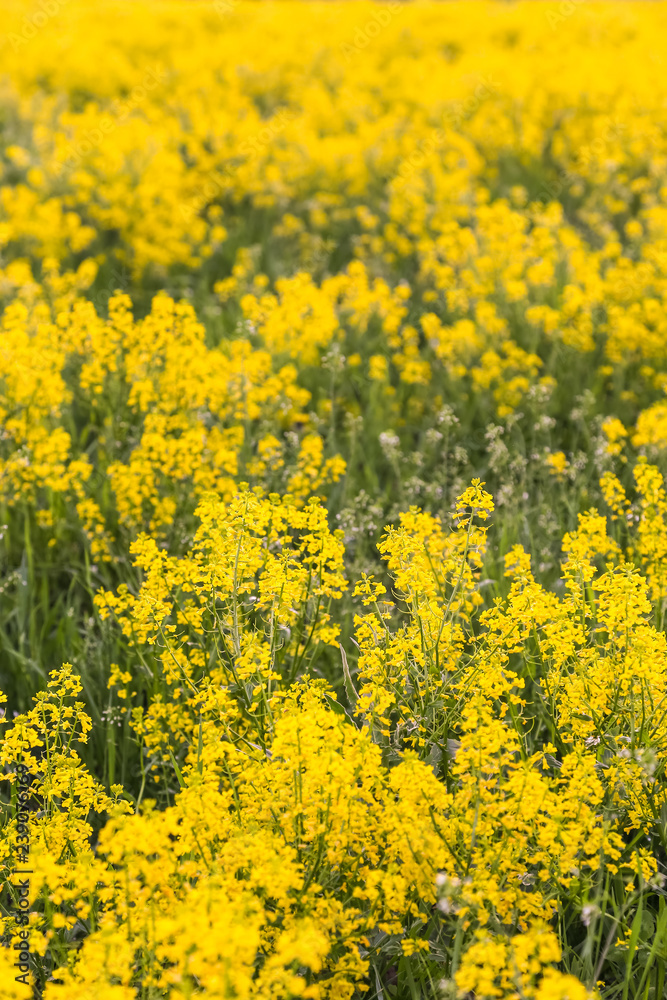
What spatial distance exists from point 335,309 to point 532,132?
13.8 feet

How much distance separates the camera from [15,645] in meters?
3.66

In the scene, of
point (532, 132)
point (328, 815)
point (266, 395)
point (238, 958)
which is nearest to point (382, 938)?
point (328, 815)

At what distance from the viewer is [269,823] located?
227 centimetres

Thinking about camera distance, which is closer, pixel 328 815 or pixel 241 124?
pixel 328 815

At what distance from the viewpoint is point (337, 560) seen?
108 inches

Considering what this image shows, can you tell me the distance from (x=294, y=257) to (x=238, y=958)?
639 cm

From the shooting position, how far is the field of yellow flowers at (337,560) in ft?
6.98

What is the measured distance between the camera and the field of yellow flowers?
6.98ft

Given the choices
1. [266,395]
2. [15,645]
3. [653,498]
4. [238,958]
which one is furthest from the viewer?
[266,395]

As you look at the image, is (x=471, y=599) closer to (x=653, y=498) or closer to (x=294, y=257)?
(x=653, y=498)

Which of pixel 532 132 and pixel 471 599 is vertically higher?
pixel 532 132

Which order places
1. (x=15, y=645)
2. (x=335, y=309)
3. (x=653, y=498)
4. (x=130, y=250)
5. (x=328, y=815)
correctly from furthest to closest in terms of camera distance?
(x=130, y=250), (x=335, y=309), (x=15, y=645), (x=653, y=498), (x=328, y=815)

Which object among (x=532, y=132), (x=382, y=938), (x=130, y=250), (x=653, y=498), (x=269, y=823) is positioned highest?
(x=532, y=132)

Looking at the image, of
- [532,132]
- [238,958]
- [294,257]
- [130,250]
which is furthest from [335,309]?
[238,958]
